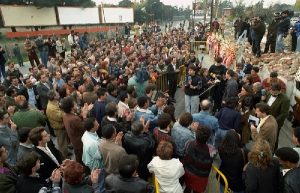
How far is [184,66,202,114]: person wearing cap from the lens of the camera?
866cm

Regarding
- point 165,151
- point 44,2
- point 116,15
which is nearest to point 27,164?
point 165,151

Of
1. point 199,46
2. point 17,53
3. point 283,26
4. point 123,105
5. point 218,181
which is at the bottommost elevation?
point 218,181

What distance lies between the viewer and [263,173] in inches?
143

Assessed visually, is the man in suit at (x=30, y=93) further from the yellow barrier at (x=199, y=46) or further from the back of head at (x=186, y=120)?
the yellow barrier at (x=199, y=46)

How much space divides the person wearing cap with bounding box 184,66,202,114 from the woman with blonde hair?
16.7 feet

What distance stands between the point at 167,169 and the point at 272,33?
37.5 ft

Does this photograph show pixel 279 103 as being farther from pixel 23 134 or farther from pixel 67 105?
pixel 23 134

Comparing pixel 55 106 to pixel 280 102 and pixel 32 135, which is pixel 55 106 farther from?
pixel 280 102

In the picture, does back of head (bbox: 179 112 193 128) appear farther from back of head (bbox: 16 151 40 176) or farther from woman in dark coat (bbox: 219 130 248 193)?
back of head (bbox: 16 151 40 176)

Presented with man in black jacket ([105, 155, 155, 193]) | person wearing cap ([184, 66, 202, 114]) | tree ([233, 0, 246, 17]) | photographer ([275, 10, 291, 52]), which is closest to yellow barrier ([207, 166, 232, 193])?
man in black jacket ([105, 155, 155, 193])

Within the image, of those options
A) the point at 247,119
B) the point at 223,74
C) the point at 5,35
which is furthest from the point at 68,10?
the point at 247,119

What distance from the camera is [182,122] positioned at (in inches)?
193

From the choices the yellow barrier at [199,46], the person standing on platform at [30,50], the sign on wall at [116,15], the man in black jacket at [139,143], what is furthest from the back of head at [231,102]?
the sign on wall at [116,15]

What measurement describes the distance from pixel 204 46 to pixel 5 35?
24546 millimetres
